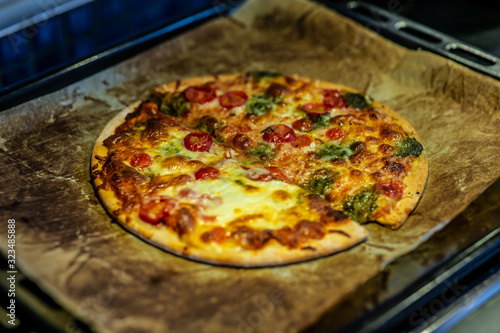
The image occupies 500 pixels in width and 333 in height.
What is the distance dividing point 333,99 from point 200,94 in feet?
3.91

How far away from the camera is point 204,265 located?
11.6ft

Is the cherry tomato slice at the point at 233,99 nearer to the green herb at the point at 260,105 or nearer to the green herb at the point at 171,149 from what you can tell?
the green herb at the point at 260,105

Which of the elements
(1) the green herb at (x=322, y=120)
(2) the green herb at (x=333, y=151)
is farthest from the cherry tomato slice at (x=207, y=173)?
(1) the green herb at (x=322, y=120)

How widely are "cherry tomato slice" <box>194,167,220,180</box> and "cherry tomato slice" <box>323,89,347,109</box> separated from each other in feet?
4.59

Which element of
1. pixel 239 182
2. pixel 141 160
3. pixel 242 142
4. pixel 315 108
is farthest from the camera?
pixel 315 108

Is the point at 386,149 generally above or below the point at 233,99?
below

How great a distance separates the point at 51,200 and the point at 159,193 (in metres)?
0.84

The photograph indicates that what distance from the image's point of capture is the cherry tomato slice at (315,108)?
15.8ft

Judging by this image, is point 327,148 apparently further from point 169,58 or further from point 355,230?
point 169,58

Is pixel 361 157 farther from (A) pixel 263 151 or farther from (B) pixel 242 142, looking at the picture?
(B) pixel 242 142

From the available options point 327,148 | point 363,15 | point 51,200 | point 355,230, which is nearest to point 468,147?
point 327,148

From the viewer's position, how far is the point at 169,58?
594cm

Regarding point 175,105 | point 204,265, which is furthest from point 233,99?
point 204,265

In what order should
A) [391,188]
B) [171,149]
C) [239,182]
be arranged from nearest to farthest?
[239,182] < [391,188] < [171,149]
